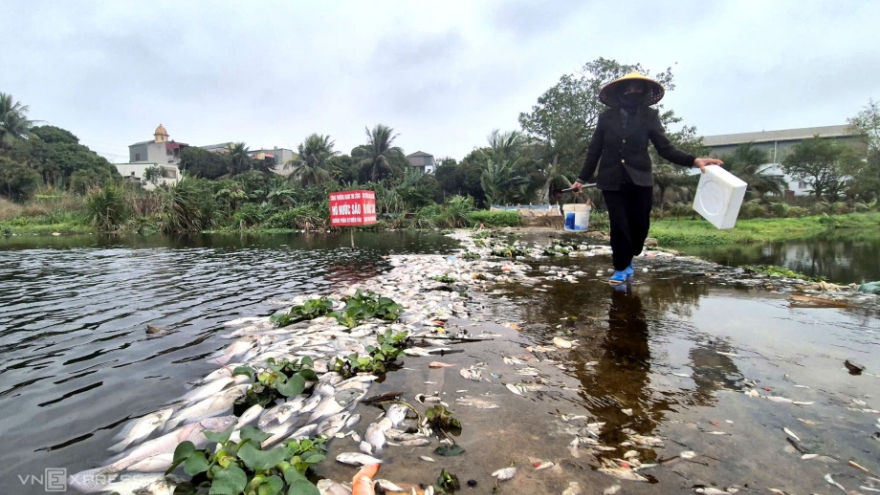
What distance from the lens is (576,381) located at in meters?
2.36

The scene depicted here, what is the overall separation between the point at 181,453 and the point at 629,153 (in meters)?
4.80

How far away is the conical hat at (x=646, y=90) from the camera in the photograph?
455cm

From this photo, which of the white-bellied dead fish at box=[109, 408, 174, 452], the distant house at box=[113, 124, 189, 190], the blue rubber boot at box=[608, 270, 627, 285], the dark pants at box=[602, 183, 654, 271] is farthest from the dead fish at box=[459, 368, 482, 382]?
the distant house at box=[113, 124, 189, 190]

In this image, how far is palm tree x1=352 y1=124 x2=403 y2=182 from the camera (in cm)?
4484

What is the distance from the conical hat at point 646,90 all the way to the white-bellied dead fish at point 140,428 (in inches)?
195

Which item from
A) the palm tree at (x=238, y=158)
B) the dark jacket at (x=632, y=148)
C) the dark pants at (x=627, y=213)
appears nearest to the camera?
the dark jacket at (x=632, y=148)

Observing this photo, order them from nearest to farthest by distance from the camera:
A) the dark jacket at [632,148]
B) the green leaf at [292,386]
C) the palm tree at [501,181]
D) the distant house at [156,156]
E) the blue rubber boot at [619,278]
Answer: the green leaf at [292,386] < the dark jacket at [632,148] < the blue rubber boot at [619,278] < the palm tree at [501,181] < the distant house at [156,156]

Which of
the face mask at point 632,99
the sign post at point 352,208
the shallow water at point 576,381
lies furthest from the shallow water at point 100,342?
the sign post at point 352,208

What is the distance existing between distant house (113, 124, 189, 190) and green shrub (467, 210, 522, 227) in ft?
154

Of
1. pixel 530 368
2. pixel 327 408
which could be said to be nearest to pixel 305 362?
pixel 327 408

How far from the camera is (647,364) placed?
259 cm

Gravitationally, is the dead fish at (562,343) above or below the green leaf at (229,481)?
below

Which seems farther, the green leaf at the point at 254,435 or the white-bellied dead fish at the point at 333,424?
the white-bellied dead fish at the point at 333,424

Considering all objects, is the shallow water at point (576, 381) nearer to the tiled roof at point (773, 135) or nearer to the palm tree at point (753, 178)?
the palm tree at point (753, 178)
